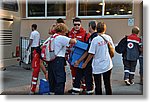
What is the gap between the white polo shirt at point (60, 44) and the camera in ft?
17.0

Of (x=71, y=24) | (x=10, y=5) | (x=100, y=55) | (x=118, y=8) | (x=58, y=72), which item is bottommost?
(x=58, y=72)

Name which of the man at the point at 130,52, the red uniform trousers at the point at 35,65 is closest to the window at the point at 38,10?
the man at the point at 130,52

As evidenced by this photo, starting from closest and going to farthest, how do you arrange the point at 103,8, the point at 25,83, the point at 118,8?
the point at 25,83 < the point at 118,8 < the point at 103,8

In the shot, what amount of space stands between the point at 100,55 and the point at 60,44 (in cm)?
69

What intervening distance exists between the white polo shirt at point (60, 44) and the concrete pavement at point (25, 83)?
1398 mm

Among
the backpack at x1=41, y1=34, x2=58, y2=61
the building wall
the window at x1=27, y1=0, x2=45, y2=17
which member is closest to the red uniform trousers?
the backpack at x1=41, y1=34, x2=58, y2=61

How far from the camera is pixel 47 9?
471 inches

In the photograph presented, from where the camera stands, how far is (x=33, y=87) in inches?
251

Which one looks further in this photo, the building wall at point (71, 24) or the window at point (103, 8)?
the building wall at point (71, 24)

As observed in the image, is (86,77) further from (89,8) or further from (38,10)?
(38,10)

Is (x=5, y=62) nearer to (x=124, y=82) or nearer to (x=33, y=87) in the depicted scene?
(x=33, y=87)

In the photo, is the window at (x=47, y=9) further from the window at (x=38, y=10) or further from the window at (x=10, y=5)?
the window at (x=10, y=5)

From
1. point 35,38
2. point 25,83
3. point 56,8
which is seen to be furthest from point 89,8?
point 25,83

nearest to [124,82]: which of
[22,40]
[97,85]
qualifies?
[97,85]
